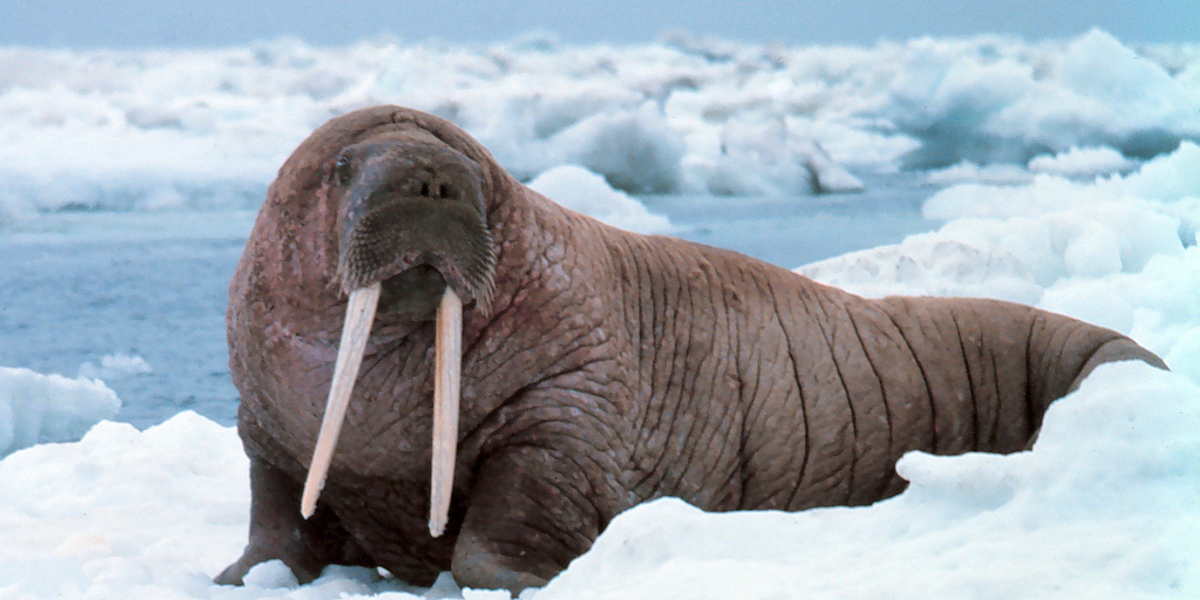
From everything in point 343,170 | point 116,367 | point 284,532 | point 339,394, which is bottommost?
point 116,367

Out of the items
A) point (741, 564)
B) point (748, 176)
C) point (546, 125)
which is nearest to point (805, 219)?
point (748, 176)

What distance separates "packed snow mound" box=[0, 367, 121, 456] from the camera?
7.68 m

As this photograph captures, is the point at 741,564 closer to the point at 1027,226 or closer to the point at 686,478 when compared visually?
the point at 686,478

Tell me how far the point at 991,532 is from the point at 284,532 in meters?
2.42

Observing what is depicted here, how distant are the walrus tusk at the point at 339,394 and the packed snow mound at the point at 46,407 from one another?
17.1 feet

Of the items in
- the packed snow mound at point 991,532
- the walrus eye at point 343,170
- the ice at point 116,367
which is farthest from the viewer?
the ice at point 116,367

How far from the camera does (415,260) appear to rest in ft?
10.5

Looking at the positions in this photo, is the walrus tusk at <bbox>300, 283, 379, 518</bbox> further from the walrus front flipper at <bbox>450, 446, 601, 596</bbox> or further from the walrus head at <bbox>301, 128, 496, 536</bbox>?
the walrus front flipper at <bbox>450, 446, 601, 596</bbox>

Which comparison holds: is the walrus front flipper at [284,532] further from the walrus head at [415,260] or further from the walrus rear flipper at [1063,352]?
the walrus rear flipper at [1063,352]

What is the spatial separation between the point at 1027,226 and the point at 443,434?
7308mm

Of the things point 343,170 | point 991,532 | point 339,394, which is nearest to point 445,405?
point 339,394

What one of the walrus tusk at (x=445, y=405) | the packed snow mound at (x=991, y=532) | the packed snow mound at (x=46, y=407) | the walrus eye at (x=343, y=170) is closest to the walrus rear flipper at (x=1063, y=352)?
the packed snow mound at (x=991, y=532)

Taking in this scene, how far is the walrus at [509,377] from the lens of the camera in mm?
3307

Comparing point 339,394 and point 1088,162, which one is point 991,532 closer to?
point 339,394
